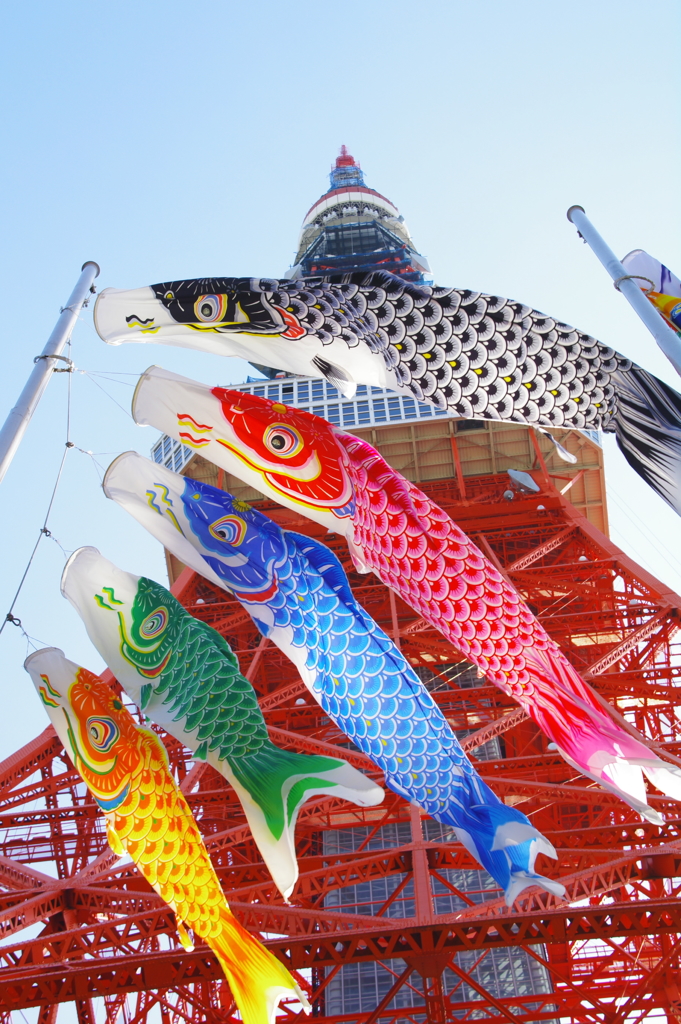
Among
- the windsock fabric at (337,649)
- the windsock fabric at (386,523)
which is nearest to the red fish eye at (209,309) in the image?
the windsock fabric at (386,523)

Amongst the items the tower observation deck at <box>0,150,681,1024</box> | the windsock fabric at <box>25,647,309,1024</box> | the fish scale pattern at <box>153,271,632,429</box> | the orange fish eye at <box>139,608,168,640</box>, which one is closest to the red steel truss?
the tower observation deck at <box>0,150,681,1024</box>

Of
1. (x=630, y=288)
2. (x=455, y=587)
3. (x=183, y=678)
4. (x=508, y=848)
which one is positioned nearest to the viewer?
(x=508, y=848)

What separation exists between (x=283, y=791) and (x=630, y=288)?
553 centimetres

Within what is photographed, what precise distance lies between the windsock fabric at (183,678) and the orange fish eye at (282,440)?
3.92 ft

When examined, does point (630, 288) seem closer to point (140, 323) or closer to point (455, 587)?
point (455, 587)

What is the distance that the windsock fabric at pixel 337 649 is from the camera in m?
9.20

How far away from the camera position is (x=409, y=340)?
10.3m

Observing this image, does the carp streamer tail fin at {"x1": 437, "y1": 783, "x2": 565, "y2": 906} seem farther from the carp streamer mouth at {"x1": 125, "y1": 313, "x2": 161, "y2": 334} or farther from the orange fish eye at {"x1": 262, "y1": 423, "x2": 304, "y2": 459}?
the carp streamer mouth at {"x1": 125, "y1": 313, "x2": 161, "y2": 334}

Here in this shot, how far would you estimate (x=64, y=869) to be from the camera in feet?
59.1

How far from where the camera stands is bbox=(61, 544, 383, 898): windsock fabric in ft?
31.8

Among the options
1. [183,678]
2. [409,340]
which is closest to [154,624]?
[183,678]

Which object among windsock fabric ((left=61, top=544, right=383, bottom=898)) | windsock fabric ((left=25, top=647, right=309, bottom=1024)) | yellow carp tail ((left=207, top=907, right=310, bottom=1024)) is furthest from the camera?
windsock fabric ((left=61, top=544, right=383, bottom=898))

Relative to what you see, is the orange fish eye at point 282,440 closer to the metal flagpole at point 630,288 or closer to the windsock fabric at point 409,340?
the windsock fabric at point 409,340

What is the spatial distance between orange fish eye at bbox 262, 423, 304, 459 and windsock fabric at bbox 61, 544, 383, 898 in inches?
47.1
